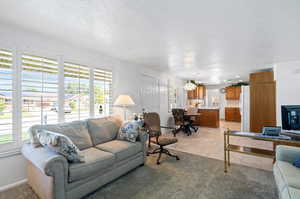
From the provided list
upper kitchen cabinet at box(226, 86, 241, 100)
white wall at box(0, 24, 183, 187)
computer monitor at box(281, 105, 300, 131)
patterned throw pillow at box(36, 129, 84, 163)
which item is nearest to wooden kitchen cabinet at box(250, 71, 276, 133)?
computer monitor at box(281, 105, 300, 131)

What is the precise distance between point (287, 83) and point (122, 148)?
503cm

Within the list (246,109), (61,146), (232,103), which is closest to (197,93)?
(232,103)

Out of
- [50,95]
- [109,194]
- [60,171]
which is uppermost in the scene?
[50,95]

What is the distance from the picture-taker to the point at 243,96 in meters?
5.43

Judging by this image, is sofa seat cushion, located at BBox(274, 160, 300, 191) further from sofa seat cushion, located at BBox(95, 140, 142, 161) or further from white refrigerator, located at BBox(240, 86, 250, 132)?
white refrigerator, located at BBox(240, 86, 250, 132)

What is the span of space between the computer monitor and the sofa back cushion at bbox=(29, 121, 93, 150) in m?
3.46

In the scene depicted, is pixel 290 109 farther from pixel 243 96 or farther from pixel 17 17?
pixel 17 17

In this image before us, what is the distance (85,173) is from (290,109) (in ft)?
11.0

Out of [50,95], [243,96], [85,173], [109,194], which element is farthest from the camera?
[243,96]

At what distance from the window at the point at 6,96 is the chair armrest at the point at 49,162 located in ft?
2.06

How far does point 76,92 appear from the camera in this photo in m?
3.03

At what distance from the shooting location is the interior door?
4840mm

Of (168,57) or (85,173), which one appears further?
(168,57)

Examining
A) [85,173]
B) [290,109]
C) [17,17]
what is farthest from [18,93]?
[290,109]
